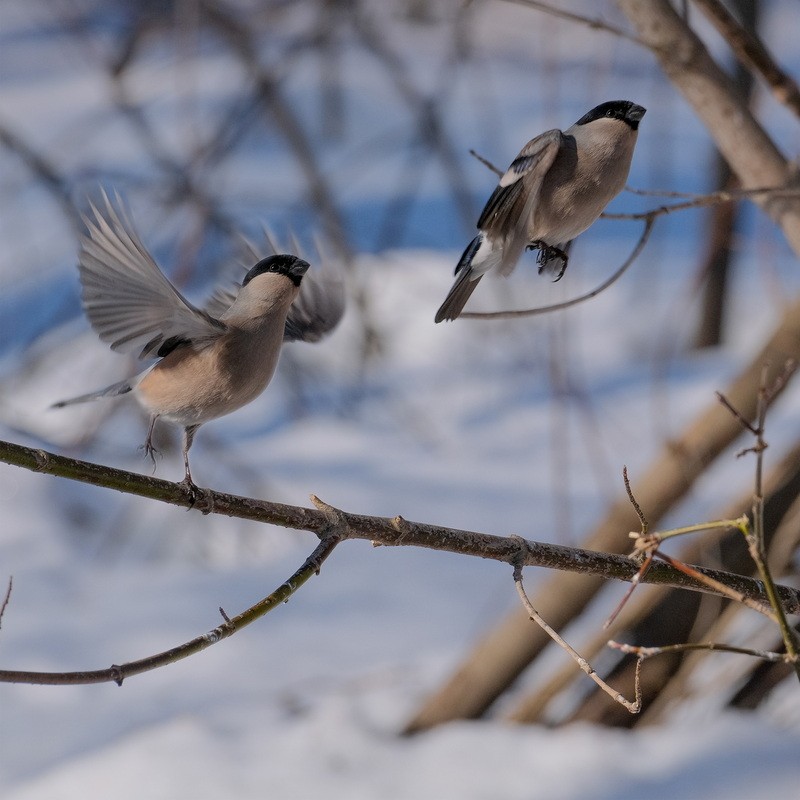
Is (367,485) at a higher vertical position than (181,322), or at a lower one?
higher

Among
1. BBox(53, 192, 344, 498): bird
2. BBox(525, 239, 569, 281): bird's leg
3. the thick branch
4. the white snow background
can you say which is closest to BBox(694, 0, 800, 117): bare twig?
the thick branch

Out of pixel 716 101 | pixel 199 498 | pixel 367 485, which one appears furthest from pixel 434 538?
pixel 367 485

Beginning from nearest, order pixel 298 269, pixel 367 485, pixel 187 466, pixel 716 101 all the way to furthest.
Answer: pixel 298 269 < pixel 187 466 < pixel 716 101 < pixel 367 485

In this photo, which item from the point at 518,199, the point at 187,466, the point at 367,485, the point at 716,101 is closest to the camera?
the point at 518,199

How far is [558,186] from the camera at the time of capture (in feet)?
2.46

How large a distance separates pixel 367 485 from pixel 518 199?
220 centimetres

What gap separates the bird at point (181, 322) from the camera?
0.84 m

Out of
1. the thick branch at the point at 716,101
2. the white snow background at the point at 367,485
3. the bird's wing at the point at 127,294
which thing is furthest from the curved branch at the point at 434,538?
the white snow background at the point at 367,485

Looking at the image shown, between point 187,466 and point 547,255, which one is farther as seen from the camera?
point 187,466

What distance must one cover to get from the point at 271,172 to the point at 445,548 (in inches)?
173

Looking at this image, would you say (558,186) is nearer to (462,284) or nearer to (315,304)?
(462,284)

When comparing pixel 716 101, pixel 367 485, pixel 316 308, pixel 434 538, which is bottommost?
pixel 434 538

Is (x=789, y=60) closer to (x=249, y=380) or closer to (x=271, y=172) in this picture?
(x=271, y=172)

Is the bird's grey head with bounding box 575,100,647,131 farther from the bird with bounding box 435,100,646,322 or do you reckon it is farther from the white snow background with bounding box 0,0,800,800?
the white snow background with bounding box 0,0,800,800
